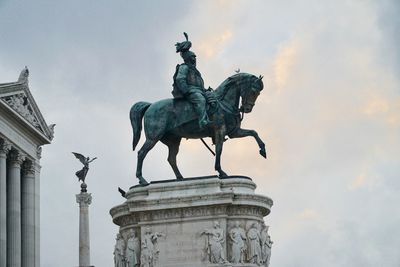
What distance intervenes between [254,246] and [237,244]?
0.60 metres

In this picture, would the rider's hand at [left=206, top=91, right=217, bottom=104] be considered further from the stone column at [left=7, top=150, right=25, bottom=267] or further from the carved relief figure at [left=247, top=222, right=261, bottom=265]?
the stone column at [left=7, top=150, right=25, bottom=267]

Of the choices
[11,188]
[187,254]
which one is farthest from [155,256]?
[11,188]

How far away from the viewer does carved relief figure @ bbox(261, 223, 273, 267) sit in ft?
161

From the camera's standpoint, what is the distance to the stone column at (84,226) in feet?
239

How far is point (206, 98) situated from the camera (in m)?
50.7

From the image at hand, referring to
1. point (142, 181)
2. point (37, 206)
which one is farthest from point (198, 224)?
point (37, 206)

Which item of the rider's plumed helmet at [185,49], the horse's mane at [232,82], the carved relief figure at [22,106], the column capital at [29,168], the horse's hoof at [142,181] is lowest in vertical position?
the horse's hoof at [142,181]

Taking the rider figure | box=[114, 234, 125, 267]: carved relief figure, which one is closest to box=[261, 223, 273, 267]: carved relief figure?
the rider figure

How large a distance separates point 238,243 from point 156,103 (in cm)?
→ 624

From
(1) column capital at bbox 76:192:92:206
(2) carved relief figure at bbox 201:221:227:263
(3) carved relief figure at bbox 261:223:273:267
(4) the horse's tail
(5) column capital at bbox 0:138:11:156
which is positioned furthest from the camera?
(5) column capital at bbox 0:138:11:156

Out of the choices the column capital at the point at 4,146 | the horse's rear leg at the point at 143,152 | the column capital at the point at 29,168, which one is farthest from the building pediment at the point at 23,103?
the horse's rear leg at the point at 143,152

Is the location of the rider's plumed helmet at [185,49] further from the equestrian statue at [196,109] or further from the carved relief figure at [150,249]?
the carved relief figure at [150,249]

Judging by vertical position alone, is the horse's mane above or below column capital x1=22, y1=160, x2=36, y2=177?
below

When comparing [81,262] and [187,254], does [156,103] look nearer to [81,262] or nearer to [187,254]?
[187,254]
